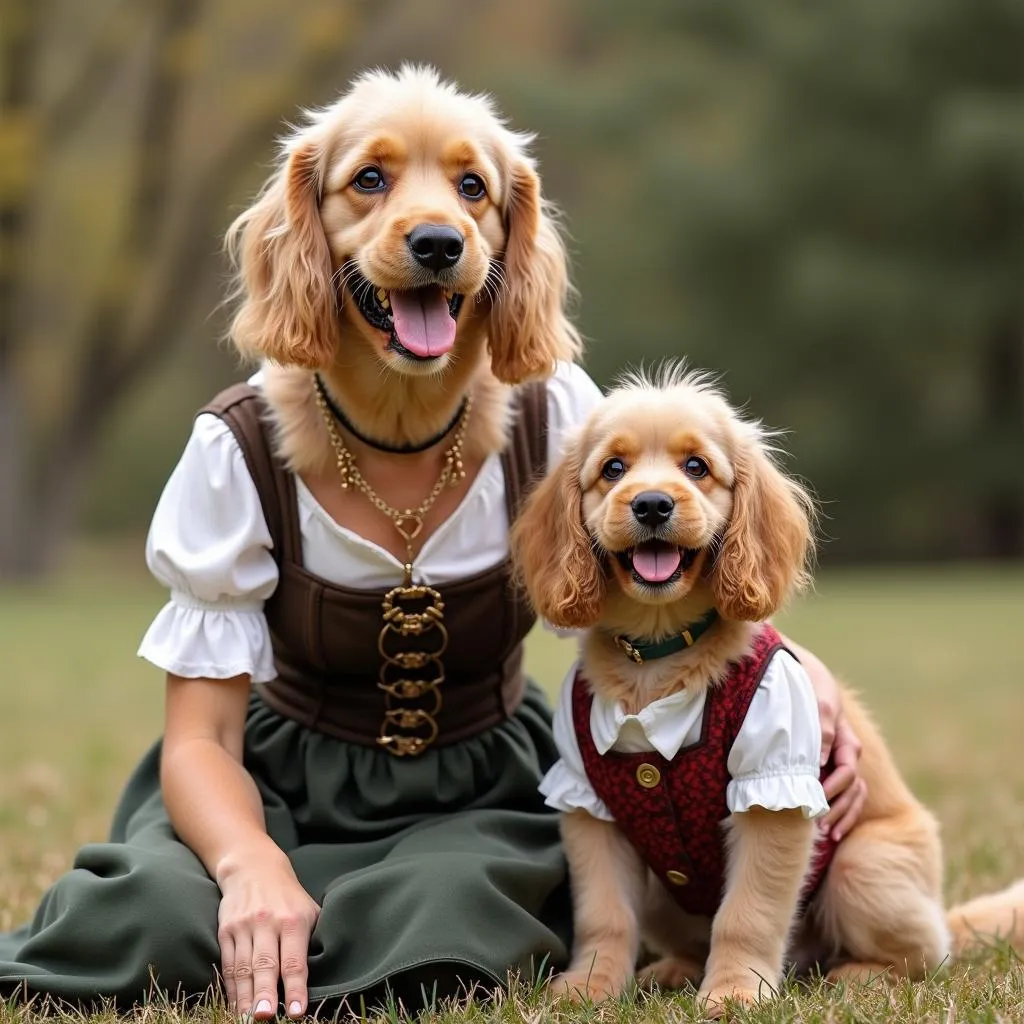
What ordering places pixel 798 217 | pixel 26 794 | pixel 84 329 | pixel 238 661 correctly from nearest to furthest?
1. pixel 238 661
2. pixel 26 794
3. pixel 84 329
4. pixel 798 217

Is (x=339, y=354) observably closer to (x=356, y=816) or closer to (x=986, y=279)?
(x=356, y=816)

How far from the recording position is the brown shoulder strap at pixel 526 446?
141 inches

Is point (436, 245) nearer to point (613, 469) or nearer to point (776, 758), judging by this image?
point (613, 469)

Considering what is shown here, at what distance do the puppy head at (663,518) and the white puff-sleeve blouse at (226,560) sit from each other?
24 cm

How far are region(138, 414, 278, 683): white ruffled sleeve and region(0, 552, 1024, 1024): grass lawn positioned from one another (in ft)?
2.57

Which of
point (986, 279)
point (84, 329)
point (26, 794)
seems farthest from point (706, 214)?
point (26, 794)

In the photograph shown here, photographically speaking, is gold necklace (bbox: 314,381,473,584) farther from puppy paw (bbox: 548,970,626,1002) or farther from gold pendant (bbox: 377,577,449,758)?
puppy paw (bbox: 548,970,626,1002)

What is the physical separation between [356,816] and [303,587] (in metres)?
0.52

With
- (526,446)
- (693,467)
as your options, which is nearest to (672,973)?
(693,467)

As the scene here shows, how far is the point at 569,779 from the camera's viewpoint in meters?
3.30

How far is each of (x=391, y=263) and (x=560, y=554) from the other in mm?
671

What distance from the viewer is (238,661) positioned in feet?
11.1

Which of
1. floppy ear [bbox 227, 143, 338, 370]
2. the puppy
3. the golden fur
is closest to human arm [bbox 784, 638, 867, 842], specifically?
the puppy

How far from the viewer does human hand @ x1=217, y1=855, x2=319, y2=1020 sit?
2912 mm
